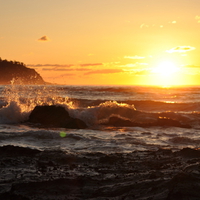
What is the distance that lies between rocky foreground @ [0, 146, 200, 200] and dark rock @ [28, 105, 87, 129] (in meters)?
4.88

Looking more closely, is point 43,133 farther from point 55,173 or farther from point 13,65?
point 13,65

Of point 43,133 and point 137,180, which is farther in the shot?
point 43,133

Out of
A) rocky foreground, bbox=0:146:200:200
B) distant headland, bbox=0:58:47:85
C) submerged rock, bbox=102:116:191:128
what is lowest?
rocky foreground, bbox=0:146:200:200

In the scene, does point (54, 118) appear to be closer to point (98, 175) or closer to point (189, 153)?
point (189, 153)

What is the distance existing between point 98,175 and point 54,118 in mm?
7665

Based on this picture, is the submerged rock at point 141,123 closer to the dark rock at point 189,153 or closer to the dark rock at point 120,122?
the dark rock at point 120,122

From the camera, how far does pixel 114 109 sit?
15148 mm

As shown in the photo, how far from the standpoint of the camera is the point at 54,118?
1235 centimetres

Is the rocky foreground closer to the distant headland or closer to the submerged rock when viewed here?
the submerged rock

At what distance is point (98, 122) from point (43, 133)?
426 cm

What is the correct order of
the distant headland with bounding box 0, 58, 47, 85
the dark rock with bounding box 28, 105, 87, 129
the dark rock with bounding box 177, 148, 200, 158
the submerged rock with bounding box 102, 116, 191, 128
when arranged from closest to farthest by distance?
the dark rock with bounding box 177, 148, 200, 158 → the dark rock with bounding box 28, 105, 87, 129 → the submerged rock with bounding box 102, 116, 191, 128 → the distant headland with bounding box 0, 58, 47, 85

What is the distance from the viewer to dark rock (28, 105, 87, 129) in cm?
1143

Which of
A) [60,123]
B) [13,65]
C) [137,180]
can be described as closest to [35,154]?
[137,180]

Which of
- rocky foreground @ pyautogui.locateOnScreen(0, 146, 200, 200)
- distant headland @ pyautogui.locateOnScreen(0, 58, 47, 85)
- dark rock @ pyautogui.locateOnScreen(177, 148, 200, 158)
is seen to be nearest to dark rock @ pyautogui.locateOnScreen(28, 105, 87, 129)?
rocky foreground @ pyautogui.locateOnScreen(0, 146, 200, 200)
